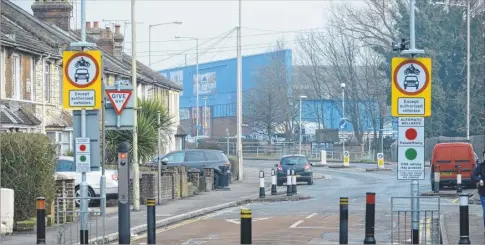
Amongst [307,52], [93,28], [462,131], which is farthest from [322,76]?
[93,28]

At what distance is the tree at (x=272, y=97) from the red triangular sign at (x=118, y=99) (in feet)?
219

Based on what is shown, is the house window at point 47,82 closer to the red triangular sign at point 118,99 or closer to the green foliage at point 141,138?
the green foliage at point 141,138

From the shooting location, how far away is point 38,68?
119 ft

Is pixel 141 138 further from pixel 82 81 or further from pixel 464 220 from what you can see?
pixel 464 220

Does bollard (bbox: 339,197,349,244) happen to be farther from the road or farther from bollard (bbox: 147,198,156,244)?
bollard (bbox: 147,198,156,244)

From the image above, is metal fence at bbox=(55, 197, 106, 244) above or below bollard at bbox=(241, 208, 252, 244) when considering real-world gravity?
below

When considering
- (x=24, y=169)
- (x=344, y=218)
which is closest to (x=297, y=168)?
(x=24, y=169)

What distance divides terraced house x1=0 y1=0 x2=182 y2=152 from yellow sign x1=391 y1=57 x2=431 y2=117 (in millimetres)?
14675

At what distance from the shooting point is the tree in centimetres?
8831

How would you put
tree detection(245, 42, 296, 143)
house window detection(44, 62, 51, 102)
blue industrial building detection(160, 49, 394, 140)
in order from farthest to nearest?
blue industrial building detection(160, 49, 394, 140) → tree detection(245, 42, 296, 143) → house window detection(44, 62, 51, 102)

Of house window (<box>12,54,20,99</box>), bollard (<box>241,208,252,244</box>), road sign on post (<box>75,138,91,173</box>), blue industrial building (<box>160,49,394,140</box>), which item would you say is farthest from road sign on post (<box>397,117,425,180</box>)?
blue industrial building (<box>160,49,394,140</box>)

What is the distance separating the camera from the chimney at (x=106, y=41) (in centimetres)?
5246

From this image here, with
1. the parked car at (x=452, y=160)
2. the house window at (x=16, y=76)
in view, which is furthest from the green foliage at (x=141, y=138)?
the parked car at (x=452, y=160)

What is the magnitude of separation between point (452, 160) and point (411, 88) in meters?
21.4
